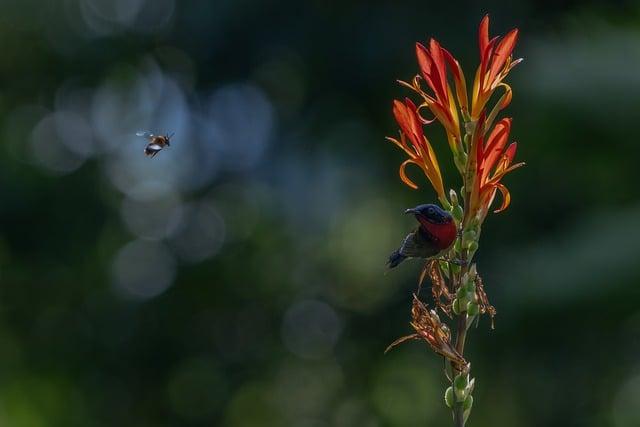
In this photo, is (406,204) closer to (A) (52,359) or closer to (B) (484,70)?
(A) (52,359)

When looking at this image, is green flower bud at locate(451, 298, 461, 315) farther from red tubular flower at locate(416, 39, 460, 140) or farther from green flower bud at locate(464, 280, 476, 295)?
red tubular flower at locate(416, 39, 460, 140)

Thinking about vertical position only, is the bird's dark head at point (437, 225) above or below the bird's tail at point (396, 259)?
above

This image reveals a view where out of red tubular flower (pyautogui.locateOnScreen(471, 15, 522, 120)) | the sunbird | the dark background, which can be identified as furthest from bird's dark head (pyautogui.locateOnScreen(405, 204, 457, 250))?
the dark background

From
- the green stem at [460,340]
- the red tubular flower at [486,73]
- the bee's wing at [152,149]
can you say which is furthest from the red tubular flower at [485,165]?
the bee's wing at [152,149]

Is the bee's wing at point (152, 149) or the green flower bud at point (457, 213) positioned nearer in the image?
the green flower bud at point (457, 213)

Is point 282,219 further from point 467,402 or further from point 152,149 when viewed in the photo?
point 467,402

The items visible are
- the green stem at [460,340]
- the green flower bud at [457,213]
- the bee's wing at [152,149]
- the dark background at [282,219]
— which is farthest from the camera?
the dark background at [282,219]

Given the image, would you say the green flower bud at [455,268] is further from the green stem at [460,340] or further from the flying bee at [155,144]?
the flying bee at [155,144]
